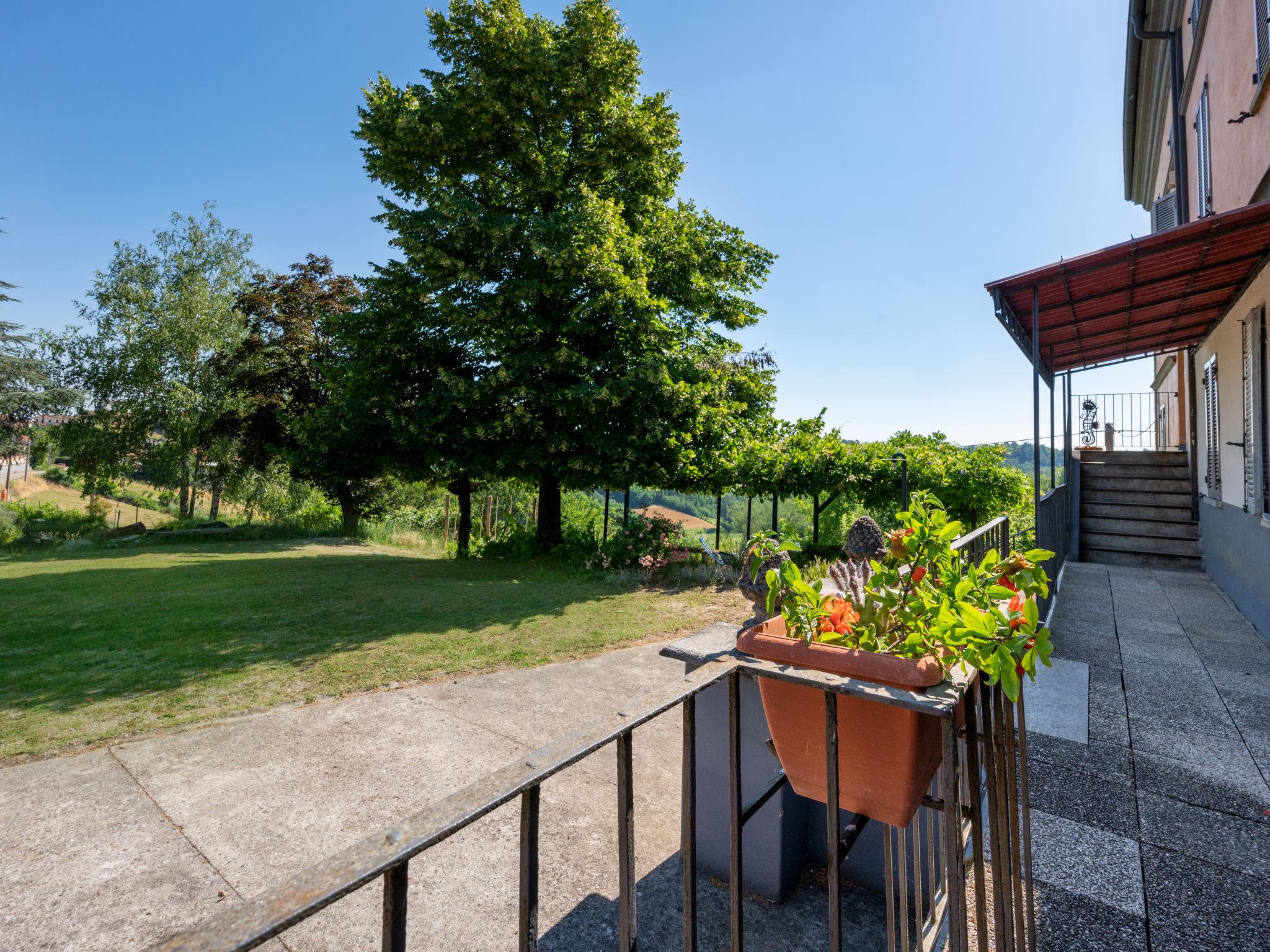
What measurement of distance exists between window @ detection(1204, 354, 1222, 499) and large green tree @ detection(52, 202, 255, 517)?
22424 millimetres

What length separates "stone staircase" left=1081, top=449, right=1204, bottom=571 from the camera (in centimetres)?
809

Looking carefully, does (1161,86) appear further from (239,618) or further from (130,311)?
Result: (130,311)

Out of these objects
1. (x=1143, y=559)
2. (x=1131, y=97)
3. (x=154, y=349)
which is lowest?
(x=1143, y=559)

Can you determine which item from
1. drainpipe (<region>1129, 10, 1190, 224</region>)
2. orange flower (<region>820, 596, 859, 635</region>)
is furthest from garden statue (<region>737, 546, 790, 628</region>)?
drainpipe (<region>1129, 10, 1190, 224</region>)

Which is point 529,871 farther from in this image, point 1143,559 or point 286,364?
point 286,364

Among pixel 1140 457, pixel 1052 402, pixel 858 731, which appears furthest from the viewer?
pixel 1140 457

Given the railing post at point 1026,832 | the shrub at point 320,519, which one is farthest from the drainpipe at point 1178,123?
the shrub at point 320,519

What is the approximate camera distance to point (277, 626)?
19.6ft

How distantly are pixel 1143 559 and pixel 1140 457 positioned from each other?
7.50 ft

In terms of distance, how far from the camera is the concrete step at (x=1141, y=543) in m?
7.91

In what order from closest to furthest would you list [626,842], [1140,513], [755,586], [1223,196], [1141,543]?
[626,842] → [755,586] → [1223,196] → [1141,543] → [1140,513]

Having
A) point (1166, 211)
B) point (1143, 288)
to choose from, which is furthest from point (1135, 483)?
point (1143, 288)

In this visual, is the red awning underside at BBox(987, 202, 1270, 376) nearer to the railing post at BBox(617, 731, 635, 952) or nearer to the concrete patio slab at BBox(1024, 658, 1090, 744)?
the concrete patio slab at BBox(1024, 658, 1090, 744)

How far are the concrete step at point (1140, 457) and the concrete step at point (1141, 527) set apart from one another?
123 cm
